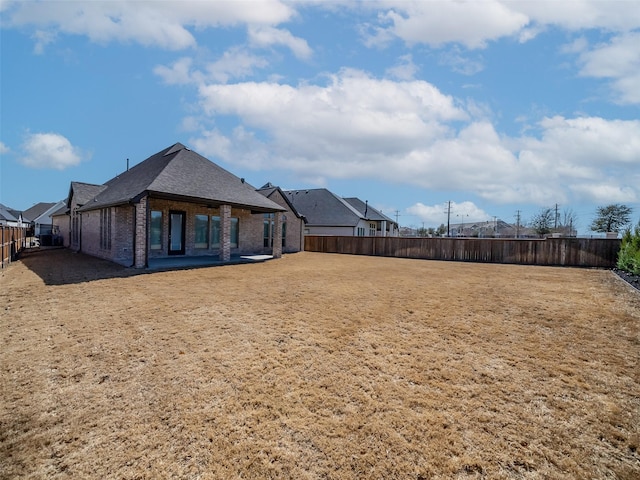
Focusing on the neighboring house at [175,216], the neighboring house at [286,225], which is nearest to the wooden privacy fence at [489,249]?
the neighboring house at [286,225]

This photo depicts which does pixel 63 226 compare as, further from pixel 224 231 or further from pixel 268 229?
pixel 224 231

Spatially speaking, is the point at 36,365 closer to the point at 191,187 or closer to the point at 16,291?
the point at 16,291

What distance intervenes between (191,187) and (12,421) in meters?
11.6

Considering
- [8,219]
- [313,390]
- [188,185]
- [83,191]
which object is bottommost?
[313,390]

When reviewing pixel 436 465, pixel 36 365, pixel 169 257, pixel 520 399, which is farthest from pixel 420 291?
pixel 169 257

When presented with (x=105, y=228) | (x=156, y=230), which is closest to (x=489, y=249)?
(x=156, y=230)

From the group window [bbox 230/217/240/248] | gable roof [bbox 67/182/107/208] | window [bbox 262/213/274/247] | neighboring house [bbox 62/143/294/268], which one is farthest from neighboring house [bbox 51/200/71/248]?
window [bbox 262/213/274/247]

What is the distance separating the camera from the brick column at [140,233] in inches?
445

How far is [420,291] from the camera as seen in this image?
868 centimetres

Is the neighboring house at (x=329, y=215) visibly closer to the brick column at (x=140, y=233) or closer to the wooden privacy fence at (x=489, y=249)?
the wooden privacy fence at (x=489, y=249)

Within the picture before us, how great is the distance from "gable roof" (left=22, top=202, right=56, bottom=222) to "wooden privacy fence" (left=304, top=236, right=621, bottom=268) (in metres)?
49.9

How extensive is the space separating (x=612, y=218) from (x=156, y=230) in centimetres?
5607

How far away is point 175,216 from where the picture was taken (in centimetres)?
1498

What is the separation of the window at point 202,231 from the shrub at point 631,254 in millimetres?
18487
